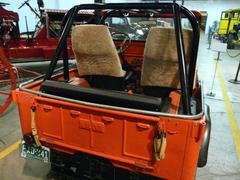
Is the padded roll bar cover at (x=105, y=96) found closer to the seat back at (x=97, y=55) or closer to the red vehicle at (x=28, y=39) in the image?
the seat back at (x=97, y=55)

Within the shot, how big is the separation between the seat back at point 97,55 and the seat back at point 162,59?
0.31 meters

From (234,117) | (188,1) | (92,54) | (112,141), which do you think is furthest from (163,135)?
(188,1)

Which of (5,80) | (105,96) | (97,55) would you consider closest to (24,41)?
(5,80)

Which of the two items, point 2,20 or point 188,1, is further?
point 188,1

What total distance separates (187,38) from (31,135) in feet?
4.90

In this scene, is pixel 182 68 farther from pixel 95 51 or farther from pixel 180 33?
pixel 95 51

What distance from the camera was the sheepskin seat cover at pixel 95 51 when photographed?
1923mm

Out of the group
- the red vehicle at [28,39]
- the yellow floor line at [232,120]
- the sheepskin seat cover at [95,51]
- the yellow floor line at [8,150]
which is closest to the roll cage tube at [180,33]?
the sheepskin seat cover at [95,51]

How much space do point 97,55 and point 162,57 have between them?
23.2 inches

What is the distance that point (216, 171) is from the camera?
2639mm

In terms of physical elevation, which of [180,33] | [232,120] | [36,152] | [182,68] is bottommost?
[232,120]

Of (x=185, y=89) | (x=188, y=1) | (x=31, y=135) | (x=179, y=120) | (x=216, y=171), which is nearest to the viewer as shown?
(x=179, y=120)

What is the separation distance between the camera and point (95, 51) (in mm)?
1997

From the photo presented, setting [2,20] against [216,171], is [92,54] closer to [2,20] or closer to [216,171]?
[216,171]
